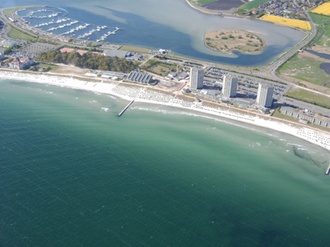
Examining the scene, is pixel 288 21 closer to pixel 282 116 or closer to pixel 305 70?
pixel 305 70

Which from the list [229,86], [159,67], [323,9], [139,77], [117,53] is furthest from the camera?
[323,9]

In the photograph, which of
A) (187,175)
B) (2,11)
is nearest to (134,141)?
(187,175)

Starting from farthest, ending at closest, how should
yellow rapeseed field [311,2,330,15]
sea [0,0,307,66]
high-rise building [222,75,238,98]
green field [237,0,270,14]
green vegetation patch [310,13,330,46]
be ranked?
green field [237,0,270,14], yellow rapeseed field [311,2,330,15], green vegetation patch [310,13,330,46], sea [0,0,307,66], high-rise building [222,75,238,98]

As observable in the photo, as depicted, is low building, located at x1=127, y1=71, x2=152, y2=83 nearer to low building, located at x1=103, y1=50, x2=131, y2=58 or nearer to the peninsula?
the peninsula

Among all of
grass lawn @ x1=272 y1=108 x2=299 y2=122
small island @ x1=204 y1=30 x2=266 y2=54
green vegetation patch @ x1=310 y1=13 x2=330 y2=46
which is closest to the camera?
grass lawn @ x1=272 y1=108 x2=299 y2=122

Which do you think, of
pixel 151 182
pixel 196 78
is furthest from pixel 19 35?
pixel 151 182

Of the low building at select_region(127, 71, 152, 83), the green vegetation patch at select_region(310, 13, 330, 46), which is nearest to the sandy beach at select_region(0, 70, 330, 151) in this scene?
the low building at select_region(127, 71, 152, 83)
